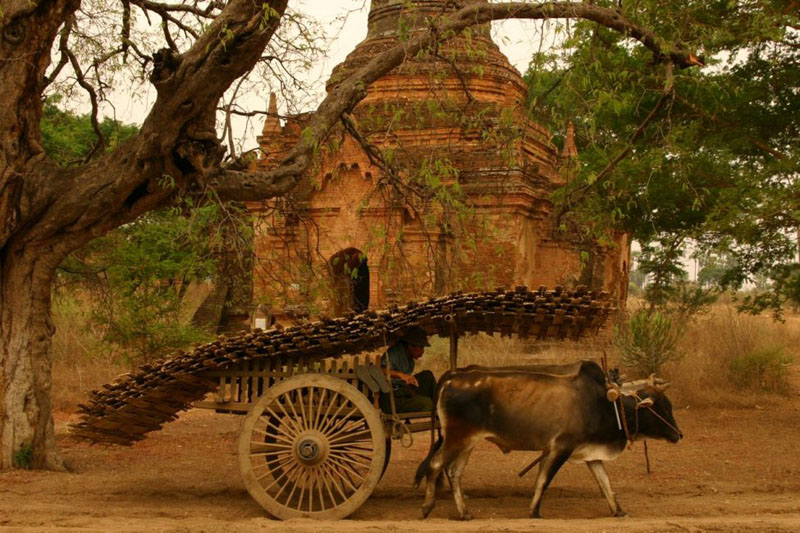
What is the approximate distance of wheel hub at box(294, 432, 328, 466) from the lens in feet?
19.7

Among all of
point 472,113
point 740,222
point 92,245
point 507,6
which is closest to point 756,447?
point 740,222

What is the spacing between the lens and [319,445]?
603cm

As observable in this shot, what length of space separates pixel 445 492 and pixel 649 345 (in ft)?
25.9

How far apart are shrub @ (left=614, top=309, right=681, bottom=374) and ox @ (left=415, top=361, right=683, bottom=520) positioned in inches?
320

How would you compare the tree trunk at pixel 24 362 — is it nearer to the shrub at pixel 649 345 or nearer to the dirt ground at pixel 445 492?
the dirt ground at pixel 445 492

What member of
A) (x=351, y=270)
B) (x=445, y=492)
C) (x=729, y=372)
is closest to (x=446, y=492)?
(x=445, y=492)

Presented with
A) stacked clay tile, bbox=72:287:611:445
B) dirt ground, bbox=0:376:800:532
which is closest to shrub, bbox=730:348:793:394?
dirt ground, bbox=0:376:800:532

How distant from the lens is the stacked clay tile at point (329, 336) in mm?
6066

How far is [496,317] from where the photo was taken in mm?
6383

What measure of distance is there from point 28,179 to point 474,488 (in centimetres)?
475

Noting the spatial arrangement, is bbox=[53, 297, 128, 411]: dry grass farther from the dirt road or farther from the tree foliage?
the tree foliage

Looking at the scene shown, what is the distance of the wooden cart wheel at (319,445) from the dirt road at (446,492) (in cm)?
23

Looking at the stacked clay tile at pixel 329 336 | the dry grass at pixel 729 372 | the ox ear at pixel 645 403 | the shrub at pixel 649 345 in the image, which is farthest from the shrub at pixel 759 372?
the ox ear at pixel 645 403

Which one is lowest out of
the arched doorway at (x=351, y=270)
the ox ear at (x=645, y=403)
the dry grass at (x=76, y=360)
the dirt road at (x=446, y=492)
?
the dirt road at (x=446, y=492)
